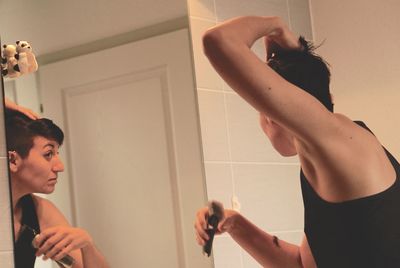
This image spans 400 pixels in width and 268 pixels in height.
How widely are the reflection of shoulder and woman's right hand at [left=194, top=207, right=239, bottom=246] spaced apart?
290 millimetres

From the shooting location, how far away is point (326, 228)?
1278 mm

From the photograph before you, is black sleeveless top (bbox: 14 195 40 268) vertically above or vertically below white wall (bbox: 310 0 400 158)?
below

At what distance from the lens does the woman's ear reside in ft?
4.39

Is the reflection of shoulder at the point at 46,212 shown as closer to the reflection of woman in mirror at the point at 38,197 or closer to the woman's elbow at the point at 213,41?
the reflection of woman in mirror at the point at 38,197

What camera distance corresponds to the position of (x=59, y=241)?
1.36 meters

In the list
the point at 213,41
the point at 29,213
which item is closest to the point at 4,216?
the point at 29,213

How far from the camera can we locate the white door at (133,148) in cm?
144

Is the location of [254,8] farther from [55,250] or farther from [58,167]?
[55,250]

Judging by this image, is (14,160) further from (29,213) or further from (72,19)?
(72,19)

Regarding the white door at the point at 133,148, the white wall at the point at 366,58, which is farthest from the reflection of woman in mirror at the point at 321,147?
the white wall at the point at 366,58

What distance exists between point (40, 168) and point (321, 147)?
0.55 metres

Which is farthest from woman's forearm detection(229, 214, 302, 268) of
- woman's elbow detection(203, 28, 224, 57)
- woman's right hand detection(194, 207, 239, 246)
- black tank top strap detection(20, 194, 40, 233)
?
woman's elbow detection(203, 28, 224, 57)

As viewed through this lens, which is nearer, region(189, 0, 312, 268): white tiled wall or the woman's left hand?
the woman's left hand

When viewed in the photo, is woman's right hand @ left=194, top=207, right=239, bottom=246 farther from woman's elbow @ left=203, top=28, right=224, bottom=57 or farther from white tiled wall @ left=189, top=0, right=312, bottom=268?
woman's elbow @ left=203, top=28, right=224, bottom=57
